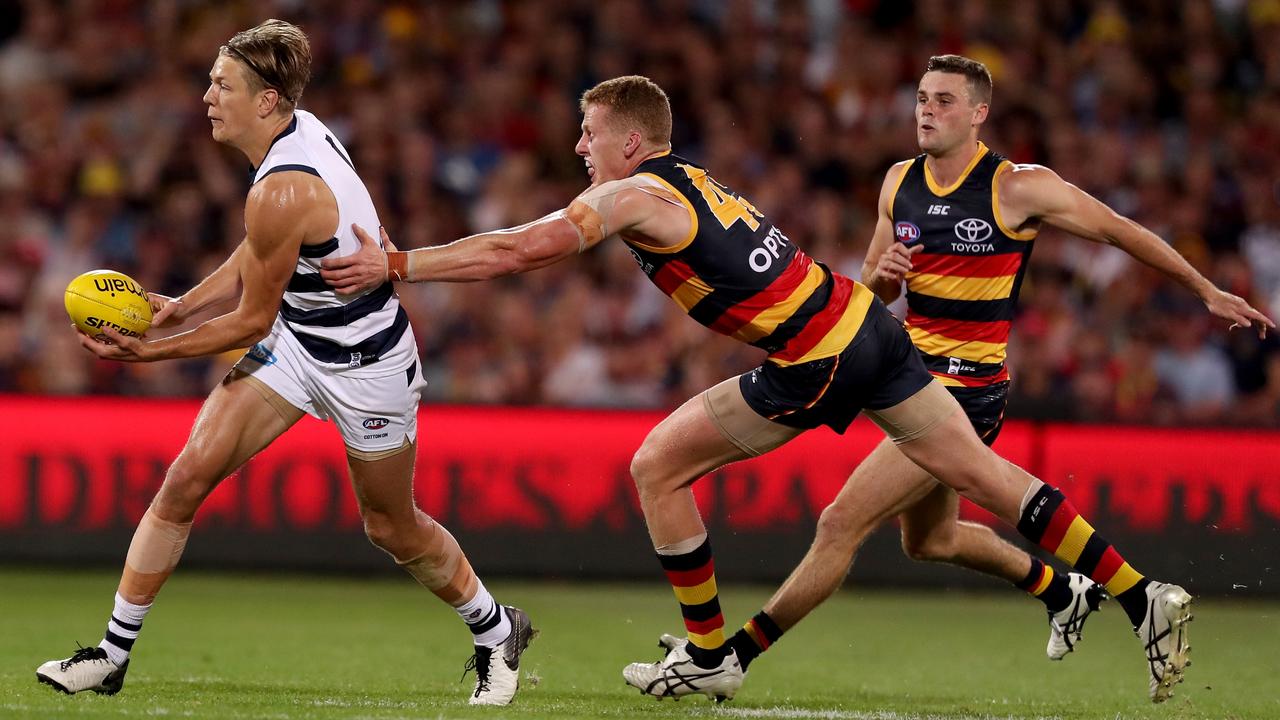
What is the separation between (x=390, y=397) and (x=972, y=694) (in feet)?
9.91

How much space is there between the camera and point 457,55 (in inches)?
622

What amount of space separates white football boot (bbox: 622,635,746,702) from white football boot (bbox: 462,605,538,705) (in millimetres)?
508

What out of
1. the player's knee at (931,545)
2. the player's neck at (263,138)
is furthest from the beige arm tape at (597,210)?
the player's knee at (931,545)

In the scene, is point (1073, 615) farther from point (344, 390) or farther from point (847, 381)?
point (344, 390)

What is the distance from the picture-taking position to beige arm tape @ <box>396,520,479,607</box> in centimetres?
668

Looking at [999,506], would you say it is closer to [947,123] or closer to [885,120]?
[947,123]

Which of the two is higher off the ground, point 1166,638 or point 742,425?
point 742,425

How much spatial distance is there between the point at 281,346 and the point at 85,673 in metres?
1.50

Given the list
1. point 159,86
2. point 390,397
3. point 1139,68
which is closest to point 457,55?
point 159,86

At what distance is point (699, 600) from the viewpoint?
666 cm

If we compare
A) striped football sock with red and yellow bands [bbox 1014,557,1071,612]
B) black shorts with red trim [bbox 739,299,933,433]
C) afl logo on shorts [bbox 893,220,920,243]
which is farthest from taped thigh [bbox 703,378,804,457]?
striped football sock with red and yellow bands [bbox 1014,557,1071,612]

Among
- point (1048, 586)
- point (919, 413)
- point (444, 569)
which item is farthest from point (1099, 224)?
point (444, 569)

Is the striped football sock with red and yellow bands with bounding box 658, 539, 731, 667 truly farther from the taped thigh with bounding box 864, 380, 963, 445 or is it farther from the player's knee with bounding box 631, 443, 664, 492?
the taped thigh with bounding box 864, 380, 963, 445

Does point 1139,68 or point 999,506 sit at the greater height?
point 1139,68
